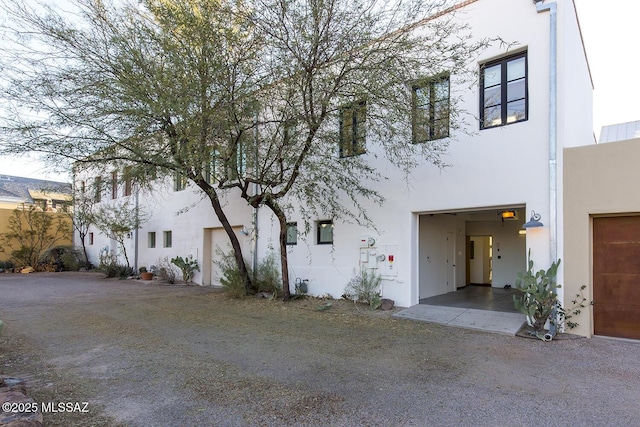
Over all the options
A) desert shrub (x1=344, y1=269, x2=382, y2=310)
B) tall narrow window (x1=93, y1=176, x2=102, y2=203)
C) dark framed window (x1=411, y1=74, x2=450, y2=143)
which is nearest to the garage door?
dark framed window (x1=411, y1=74, x2=450, y2=143)

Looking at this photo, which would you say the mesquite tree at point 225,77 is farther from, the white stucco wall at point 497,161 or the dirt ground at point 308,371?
the dirt ground at point 308,371

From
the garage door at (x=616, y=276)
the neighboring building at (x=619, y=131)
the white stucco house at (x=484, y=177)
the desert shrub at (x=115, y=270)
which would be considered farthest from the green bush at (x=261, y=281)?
the neighboring building at (x=619, y=131)

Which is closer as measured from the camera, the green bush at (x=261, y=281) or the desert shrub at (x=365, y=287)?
the desert shrub at (x=365, y=287)

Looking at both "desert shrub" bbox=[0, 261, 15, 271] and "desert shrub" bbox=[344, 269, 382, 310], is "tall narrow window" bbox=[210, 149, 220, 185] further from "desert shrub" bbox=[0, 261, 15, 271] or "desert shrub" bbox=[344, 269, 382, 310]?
"desert shrub" bbox=[0, 261, 15, 271]

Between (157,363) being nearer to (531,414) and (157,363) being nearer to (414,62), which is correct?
(531,414)

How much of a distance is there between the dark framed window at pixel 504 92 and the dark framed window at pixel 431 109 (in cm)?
76

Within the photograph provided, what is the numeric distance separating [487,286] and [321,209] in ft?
24.4

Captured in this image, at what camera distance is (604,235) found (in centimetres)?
666

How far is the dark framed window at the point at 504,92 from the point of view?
761 centimetres

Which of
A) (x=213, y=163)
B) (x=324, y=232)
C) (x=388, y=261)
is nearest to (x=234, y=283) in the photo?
(x=324, y=232)

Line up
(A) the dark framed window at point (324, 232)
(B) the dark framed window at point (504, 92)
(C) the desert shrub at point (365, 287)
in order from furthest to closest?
(A) the dark framed window at point (324, 232)
(C) the desert shrub at point (365, 287)
(B) the dark framed window at point (504, 92)

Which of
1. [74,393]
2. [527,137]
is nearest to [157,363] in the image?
[74,393]

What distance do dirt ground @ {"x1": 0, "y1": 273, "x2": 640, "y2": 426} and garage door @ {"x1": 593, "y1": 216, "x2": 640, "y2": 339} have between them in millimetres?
426

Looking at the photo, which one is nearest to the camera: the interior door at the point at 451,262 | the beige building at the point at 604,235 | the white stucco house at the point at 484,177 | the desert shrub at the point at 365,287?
the beige building at the point at 604,235
